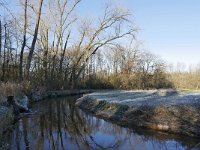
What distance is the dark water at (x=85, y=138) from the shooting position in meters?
10.7

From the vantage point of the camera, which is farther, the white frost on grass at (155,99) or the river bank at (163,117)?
the white frost on grass at (155,99)

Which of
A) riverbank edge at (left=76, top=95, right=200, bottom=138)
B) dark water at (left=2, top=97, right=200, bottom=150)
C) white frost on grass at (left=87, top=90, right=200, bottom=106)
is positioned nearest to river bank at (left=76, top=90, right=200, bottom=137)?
riverbank edge at (left=76, top=95, right=200, bottom=138)

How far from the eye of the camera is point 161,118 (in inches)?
544

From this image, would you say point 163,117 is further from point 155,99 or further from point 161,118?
point 155,99

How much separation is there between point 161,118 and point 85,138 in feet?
11.7

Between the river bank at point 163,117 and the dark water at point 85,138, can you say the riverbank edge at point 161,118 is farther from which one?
the dark water at point 85,138

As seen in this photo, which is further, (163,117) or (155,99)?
(155,99)

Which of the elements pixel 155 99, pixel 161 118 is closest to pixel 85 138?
pixel 161 118

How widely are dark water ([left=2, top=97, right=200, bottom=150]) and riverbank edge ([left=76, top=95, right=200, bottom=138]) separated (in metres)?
0.59

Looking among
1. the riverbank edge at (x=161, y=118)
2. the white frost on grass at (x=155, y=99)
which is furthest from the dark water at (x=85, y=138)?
the white frost on grass at (x=155, y=99)

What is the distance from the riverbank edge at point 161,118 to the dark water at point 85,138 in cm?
59

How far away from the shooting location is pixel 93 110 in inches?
825

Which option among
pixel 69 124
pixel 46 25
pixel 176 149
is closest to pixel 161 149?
pixel 176 149

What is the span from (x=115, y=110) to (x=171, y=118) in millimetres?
5139
